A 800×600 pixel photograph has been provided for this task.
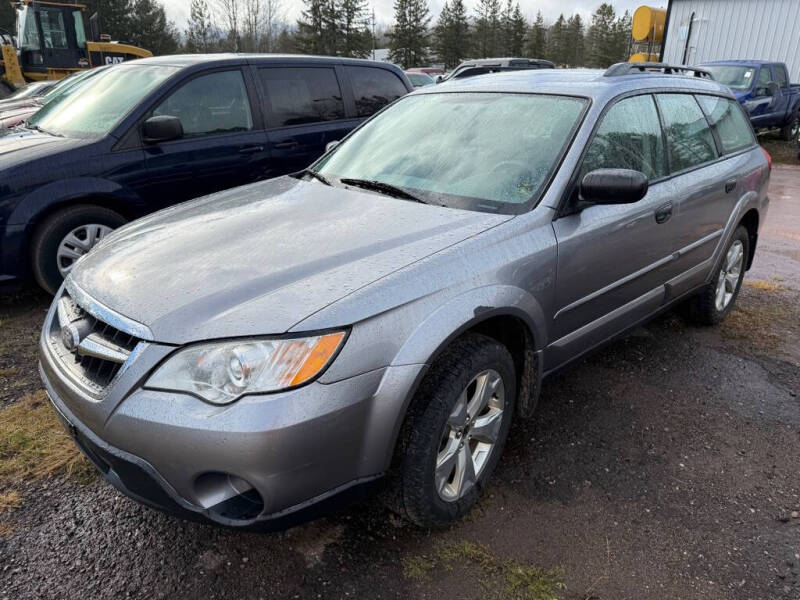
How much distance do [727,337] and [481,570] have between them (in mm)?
2980

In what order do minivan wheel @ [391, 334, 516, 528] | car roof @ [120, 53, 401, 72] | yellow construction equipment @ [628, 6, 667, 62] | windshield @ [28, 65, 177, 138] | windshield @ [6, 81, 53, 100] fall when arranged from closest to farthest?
minivan wheel @ [391, 334, 516, 528] < windshield @ [28, 65, 177, 138] < car roof @ [120, 53, 401, 72] < windshield @ [6, 81, 53, 100] < yellow construction equipment @ [628, 6, 667, 62]

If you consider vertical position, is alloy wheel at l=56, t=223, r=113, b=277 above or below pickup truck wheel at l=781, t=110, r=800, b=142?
above

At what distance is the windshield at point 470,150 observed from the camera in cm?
264

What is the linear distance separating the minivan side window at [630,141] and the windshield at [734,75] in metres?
13.2

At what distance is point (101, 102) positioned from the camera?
4855 millimetres

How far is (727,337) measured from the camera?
4227 millimetres

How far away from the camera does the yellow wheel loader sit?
15.4 metres

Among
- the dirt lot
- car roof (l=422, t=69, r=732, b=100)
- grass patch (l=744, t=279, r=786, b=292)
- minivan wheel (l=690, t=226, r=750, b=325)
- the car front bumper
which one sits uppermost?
car roof (l=422, t=69, r=732, b=100)

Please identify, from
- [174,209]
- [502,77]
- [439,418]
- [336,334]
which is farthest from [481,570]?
[502,77]

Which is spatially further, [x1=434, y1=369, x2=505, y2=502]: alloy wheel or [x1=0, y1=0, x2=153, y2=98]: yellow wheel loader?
[x1=0, y1=0, x2=153, y2=98]: yellow wheel loader

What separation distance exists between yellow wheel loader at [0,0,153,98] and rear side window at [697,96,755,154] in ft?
51.6

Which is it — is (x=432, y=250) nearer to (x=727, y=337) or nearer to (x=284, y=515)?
(x=284, y=515)

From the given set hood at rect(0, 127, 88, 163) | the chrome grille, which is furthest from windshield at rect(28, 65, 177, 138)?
the chrome grille

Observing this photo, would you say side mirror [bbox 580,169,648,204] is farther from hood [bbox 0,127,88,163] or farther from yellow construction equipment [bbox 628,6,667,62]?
yellow construction equipment [bbox 628,6,667,62]
